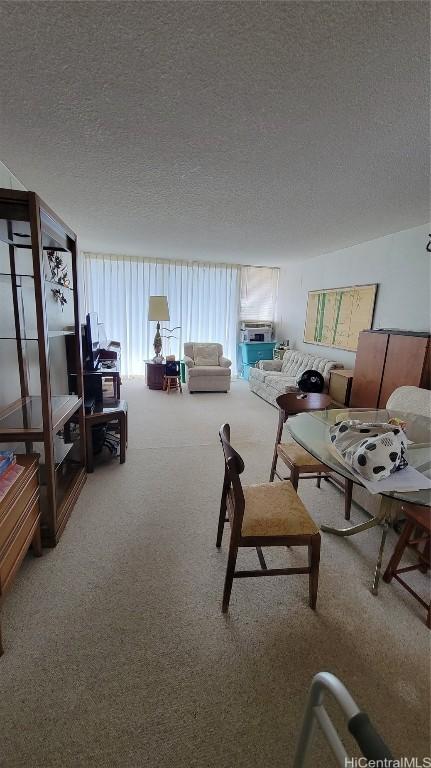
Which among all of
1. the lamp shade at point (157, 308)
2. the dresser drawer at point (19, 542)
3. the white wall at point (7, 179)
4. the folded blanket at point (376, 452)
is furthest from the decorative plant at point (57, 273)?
the folded blanket at point (376, 452)

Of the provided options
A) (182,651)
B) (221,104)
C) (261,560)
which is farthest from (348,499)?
(221,104)

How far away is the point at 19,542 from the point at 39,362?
922 millimetres

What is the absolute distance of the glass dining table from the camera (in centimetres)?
148

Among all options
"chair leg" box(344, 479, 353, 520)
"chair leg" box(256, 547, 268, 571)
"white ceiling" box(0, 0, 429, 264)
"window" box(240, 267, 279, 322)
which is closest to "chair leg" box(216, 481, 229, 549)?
"chair leg" box(256, 547, 268, 571)

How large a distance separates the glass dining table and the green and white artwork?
2.28 meters

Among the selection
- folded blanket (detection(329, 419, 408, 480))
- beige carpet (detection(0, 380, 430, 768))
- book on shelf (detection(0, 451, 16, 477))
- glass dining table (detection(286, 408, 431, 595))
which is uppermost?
folded blanket (detection(329, 419, 408, 480))

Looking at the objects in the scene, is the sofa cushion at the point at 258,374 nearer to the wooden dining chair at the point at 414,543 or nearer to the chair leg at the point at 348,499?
the chair leg at the point at 348,499

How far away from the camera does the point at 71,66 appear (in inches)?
52.7

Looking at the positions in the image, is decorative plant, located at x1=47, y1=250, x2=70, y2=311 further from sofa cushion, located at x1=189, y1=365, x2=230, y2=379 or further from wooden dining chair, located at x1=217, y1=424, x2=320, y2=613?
sofa cushion, located at x1=189, y1=365, x2=230, y2=379

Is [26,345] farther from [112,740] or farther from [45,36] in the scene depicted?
[112,740]

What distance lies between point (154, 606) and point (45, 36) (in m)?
2.47

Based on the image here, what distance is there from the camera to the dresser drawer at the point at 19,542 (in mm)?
1367

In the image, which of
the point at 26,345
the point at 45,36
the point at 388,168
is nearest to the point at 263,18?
the point at 45,36

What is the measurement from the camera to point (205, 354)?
19.9ft
